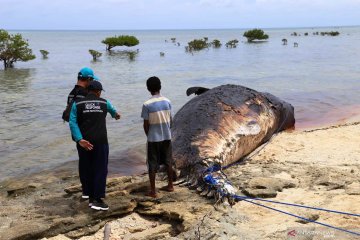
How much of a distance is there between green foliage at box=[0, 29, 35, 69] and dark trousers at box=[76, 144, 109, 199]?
29986 mm

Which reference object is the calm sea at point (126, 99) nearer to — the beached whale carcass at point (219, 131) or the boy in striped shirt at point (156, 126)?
the beached whale carcass at point (219, 131)

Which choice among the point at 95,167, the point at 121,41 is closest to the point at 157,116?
the point at 95,167

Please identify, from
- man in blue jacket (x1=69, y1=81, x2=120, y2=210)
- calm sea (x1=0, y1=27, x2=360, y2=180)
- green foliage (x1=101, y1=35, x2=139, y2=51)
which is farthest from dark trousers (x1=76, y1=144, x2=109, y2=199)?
green foliage (x1=101, y1=35, x2=139, y2=51)

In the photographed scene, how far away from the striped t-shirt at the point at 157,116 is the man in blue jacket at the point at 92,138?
1.63 feet

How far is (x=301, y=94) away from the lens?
19156 millimetres

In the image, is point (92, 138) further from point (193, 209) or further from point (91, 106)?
point (193, 209)

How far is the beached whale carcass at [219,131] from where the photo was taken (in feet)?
21.0

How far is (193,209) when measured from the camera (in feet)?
17.7

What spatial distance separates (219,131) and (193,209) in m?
2.65

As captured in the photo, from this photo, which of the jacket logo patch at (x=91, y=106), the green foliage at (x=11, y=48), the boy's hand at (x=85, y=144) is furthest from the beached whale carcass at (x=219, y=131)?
the green foliage at (x=11, y=48)

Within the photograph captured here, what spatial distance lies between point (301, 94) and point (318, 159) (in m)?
11.7

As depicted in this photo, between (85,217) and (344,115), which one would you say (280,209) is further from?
(344,115)

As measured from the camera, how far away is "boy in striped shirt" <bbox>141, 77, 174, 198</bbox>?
556cm

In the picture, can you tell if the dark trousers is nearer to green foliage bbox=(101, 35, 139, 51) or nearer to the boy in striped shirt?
the boy in striped shirt
